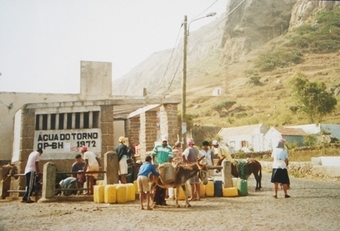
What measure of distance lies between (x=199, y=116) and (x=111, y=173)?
6288 centimetres

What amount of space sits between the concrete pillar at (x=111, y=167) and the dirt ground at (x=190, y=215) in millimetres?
845

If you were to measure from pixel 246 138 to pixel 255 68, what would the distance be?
56.3m

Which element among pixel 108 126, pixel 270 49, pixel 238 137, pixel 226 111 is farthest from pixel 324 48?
pixel 108 126

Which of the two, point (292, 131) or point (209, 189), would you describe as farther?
point (292, 131)

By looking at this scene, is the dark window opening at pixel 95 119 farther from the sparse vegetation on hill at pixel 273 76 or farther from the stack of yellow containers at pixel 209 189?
the sparse vegetation on hill at pixel 273 76

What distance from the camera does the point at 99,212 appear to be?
8195 millimetres

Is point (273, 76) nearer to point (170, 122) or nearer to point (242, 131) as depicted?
point (242, 131)

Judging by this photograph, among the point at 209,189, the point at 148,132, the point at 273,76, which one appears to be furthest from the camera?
the point at 273,76

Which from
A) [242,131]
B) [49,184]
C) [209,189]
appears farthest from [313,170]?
[242,131]

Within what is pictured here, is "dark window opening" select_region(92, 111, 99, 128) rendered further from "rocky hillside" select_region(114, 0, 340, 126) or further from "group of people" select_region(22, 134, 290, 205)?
"rocky hillside" select_region(114, 0, 340, 126)

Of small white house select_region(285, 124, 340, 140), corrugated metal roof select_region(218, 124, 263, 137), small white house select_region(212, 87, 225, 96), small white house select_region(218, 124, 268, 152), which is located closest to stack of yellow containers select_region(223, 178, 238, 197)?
small white house select_region(285, 124, 340, 140)

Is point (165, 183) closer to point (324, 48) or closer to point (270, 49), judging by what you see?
point (324, 48)

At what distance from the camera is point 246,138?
139ft

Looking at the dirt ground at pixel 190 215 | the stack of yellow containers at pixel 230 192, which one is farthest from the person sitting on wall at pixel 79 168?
the stack of yellow containers at pixel 230 192
